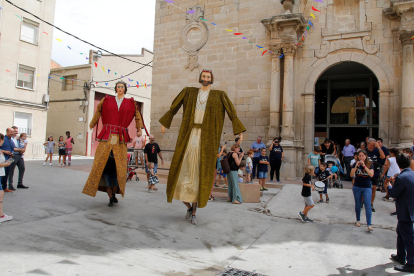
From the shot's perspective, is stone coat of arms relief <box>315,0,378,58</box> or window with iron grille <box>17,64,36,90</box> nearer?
stone coat of arms relief <box>315,0,378,58</box>

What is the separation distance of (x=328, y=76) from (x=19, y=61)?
17080mm

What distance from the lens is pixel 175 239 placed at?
4277 mm

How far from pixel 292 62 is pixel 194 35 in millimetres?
4258

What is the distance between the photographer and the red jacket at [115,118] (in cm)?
550

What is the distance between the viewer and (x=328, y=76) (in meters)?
13.9

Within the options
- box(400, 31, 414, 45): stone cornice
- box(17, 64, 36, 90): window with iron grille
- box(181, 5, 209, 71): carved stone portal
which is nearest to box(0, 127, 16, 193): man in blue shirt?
box(181, 5, 209, 71): carved stone portal

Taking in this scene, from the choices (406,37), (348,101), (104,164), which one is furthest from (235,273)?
(348,101)

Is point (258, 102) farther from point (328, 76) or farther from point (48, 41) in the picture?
point (48, 41)

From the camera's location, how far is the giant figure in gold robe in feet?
16.2

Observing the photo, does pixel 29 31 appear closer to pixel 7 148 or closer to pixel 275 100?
pixel 7 148

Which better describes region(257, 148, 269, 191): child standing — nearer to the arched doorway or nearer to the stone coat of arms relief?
Answer: the stone coat of arms relief

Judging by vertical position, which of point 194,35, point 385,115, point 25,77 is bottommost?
point 385,115

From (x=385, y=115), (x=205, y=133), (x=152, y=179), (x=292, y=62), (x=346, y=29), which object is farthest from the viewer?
(x=292, y=62)

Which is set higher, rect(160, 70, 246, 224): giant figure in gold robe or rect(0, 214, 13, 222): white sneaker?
rect(160, 70, 246, 224): giant figure in gold robe
